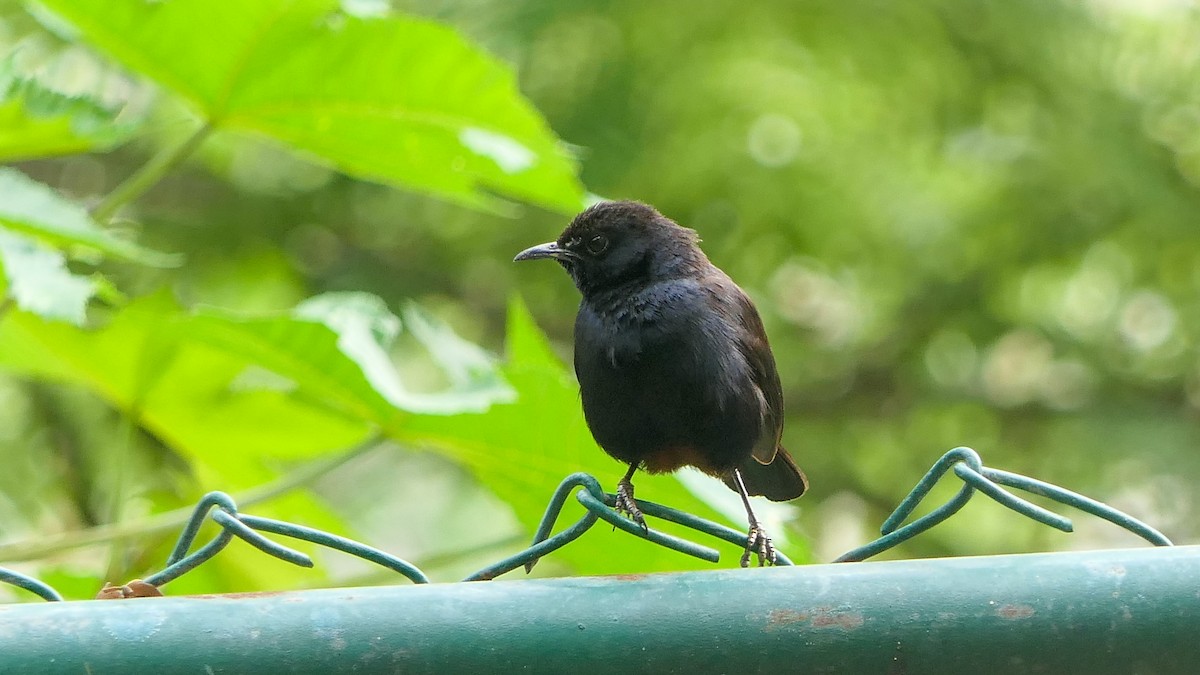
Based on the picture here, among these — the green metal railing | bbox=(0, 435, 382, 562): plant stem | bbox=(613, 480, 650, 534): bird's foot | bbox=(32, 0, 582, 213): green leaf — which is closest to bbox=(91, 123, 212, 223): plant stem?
bbox=(32, 0, 582, 213): green leaf

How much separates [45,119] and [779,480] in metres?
2.06

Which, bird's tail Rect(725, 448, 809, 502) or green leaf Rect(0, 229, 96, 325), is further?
bird's tail Rect(725, 448, 809, 502)

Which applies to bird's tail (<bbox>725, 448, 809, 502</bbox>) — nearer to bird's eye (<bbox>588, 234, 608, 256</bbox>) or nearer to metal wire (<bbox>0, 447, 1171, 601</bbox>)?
bird's eye (<bbox>588, 234, 608, 256</bbox>)

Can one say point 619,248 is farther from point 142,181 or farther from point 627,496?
point 142,181

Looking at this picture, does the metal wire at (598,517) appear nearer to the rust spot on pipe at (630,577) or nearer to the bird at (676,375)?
the rust spot on pipe at (630,577)

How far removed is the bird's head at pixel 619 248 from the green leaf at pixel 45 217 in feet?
4.45

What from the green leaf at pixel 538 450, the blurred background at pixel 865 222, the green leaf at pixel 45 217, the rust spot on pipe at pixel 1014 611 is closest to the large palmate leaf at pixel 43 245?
the green leaf at pixel 45 217

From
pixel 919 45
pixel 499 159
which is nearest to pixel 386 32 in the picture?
pixel 499 159

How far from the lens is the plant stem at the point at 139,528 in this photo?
255 cm

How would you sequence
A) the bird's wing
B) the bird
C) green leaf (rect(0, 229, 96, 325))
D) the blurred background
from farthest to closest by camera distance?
the blurred background
the bird's wing
the bird
green leaf (rect(0, 229, 96, 325))

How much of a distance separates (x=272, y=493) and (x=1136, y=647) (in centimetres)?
172

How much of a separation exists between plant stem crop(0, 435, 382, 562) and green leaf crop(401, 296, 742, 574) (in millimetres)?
205

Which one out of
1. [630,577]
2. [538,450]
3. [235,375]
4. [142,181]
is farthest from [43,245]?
[630,577]

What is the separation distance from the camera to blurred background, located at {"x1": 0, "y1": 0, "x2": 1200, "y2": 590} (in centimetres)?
420
